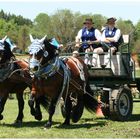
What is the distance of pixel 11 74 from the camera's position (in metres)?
11.4

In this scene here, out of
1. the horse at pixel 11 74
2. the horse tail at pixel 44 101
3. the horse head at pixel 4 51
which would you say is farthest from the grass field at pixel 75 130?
the horse head at pixel 4 51

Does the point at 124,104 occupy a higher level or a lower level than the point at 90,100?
lower

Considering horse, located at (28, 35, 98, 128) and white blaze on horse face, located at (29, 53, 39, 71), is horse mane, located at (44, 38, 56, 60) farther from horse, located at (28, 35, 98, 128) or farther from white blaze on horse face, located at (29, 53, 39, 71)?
white blaze on horse face, located at (29, 53, 39, 71)

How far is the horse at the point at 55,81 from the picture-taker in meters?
10.7

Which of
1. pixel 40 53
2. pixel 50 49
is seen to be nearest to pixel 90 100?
pixel 50 49

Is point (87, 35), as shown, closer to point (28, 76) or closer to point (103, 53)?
point (103, 53)

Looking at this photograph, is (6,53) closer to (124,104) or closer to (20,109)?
(20,109)

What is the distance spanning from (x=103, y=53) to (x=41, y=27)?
2534 inches

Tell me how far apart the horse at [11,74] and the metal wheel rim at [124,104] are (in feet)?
8.20

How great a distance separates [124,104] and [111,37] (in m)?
1.81

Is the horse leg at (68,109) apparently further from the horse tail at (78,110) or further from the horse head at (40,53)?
the horse head at (40,53)

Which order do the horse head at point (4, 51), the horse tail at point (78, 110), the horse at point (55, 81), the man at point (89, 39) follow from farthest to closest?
the man at point (89, 39) < the horse tail at point (78, 110) < the horse head at point (4, 51) < the horse at point (55, 81)

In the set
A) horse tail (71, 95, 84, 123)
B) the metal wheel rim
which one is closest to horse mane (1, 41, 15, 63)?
horse tail (71, 95, 84, 123)

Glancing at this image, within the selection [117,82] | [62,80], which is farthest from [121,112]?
[62,80]
